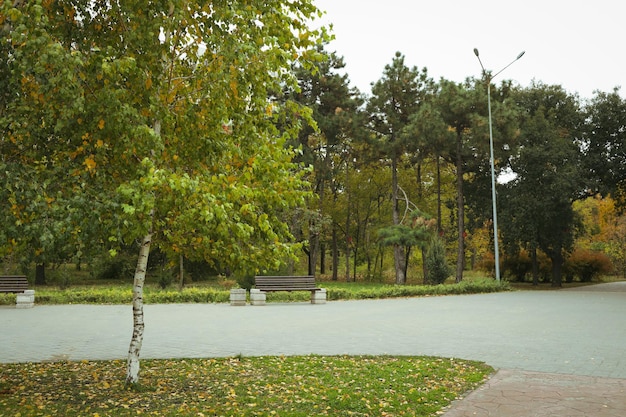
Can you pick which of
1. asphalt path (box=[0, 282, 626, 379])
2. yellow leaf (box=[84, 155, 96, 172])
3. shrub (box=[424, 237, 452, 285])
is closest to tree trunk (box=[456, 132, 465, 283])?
shrub (box=[424, 237, 452, 285])


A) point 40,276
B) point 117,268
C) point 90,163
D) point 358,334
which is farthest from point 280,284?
point 40,276

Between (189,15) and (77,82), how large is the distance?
1.65 meters

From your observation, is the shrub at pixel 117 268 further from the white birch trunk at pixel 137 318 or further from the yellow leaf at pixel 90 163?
the yellow leaf at pixel 90 163

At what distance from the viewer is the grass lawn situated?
16.4ft

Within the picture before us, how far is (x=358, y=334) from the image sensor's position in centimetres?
1008

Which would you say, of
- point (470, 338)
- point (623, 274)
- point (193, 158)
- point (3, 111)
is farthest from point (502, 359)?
point (623, 274)

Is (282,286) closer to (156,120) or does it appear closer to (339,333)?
(339,333)

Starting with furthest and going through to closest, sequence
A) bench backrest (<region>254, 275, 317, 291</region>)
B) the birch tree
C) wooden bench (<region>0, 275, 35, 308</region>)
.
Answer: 1. bench backrest (<region>254, 275, 317, 291</region>)
2. wooden bench (<region>0, 275, 35, 308</region>)
3. the birch tree

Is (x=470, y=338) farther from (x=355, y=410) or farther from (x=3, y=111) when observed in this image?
(x=3, y=111)

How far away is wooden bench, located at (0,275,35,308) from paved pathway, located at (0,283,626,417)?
1.75 feet

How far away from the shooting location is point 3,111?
5027 millimetres

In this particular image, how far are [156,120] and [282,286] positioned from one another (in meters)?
11.9

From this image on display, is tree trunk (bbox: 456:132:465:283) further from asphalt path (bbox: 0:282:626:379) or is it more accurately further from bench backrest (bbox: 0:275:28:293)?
bench backrest (bbox: 0:275:28:293)

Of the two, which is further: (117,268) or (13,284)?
(117,268)
